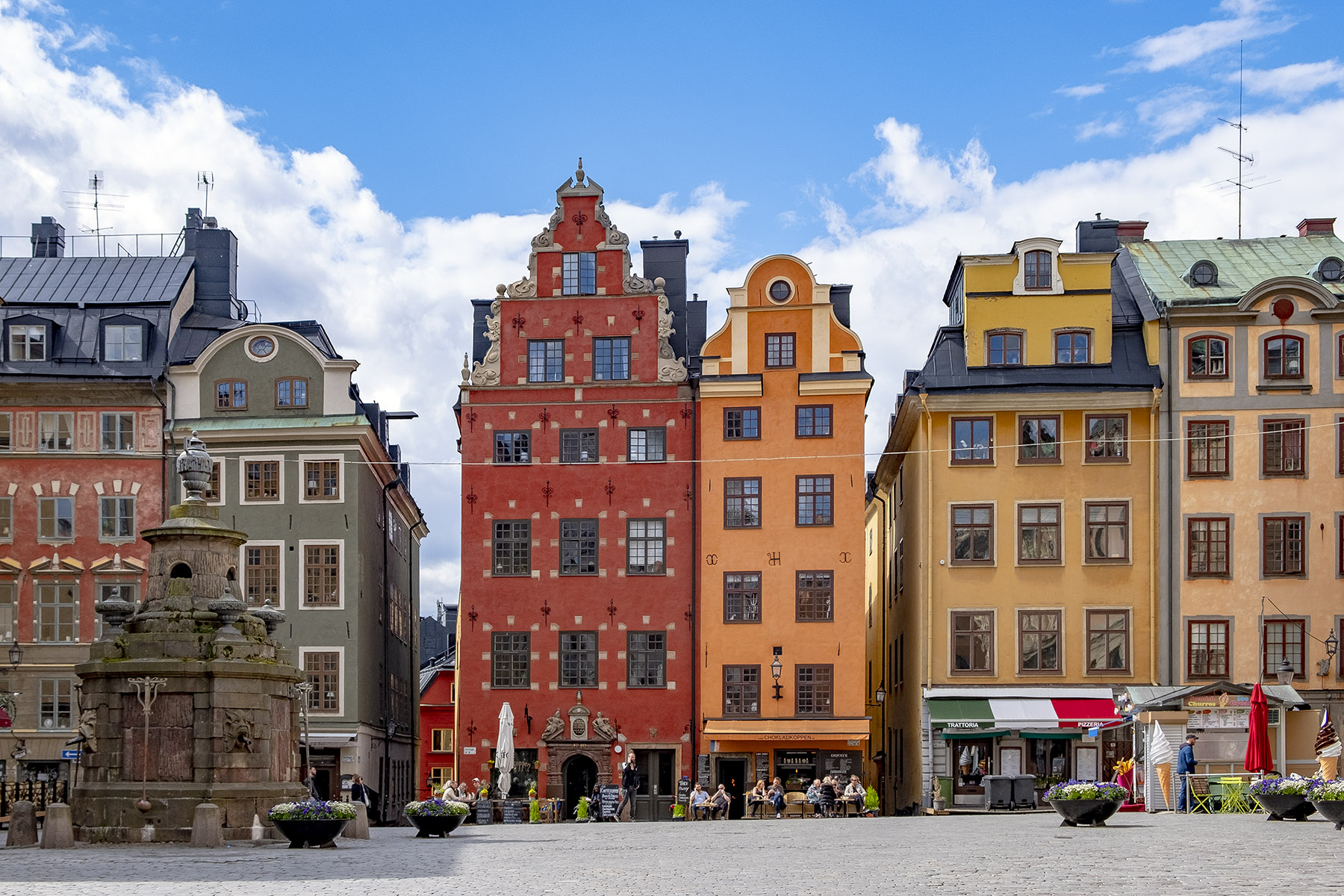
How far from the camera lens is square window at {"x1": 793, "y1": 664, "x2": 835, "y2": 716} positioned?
5159cm

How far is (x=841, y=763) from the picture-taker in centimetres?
5156

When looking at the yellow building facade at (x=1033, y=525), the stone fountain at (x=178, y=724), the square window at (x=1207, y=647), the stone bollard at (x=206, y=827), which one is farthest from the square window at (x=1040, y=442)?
the stone bollard at (x=206, y=827)

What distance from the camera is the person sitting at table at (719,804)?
47.5 meters

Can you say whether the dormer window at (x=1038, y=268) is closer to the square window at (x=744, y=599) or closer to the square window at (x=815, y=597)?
the square window at (x=815, y=597)

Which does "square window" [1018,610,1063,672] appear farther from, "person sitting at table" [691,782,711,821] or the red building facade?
"person sitting at table" [691,782,711,821]

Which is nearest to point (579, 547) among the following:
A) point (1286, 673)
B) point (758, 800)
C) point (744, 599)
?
point (744, 599)

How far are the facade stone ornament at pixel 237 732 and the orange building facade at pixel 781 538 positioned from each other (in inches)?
880

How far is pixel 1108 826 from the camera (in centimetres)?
3088

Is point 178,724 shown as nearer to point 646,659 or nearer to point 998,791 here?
point 998,791

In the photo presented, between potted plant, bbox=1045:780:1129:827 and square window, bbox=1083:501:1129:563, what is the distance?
20347 millimetres

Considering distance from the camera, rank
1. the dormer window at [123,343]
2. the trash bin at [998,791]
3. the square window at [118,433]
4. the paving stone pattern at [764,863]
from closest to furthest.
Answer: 1. the paving stone pattern at [764,863]
2. the trash bin at [998,791]
3. the square window at [118,433]
4. the dormer window at [123,343]

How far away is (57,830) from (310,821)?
451 cm

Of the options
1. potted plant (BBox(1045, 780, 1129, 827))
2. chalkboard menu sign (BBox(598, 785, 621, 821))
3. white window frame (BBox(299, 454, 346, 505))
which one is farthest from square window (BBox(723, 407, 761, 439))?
potted plant (BBox(1045, 780, 1129, 827))

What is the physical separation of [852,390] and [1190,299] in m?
9.94
